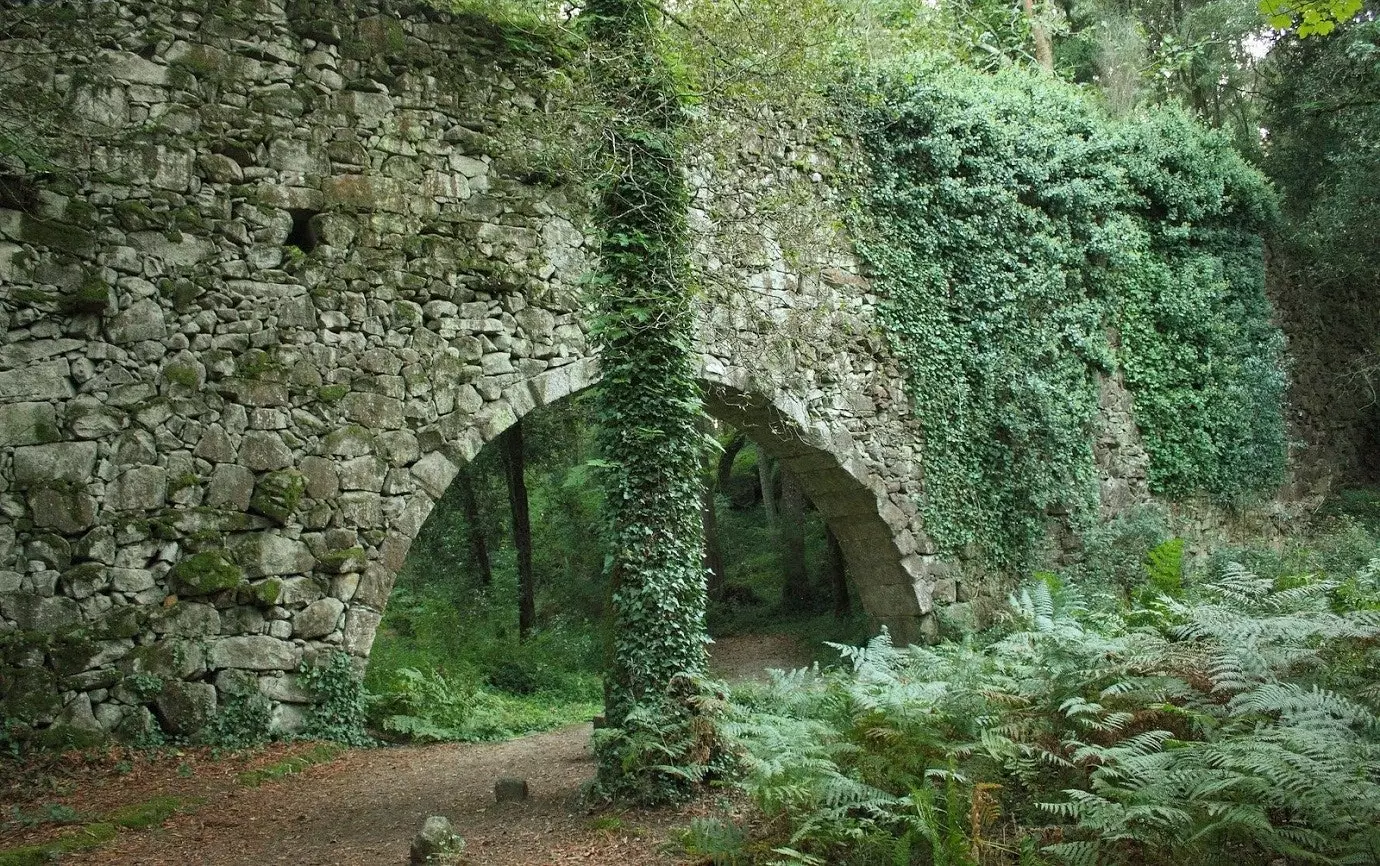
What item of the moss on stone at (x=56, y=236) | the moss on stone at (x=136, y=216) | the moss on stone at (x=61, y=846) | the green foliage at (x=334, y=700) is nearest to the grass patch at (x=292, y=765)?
the green foliage at (x=334, y=700)

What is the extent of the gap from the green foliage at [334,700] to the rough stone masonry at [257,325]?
0.09 m

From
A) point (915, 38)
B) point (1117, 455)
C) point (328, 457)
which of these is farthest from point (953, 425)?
point (328, 457)

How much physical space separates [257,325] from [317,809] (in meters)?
3.36

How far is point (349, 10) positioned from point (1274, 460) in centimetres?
1223

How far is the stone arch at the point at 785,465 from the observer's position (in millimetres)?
7496

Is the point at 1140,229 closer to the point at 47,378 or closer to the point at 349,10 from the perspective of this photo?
the point at 349,10

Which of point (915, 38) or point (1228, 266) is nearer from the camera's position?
point (915, 38)

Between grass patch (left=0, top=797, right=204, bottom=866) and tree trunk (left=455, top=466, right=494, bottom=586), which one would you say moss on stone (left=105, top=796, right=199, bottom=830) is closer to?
grass patch (left=0, top=797, right=204, bottom=866)

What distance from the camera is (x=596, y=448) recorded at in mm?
5844

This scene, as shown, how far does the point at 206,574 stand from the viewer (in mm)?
6648

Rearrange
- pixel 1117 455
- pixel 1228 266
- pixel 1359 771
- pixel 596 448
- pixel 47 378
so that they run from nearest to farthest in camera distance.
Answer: pixel 1359 771 → pixel 596 448 → pixel 47 378 → pixel 1117 455 → pixel 1228 266

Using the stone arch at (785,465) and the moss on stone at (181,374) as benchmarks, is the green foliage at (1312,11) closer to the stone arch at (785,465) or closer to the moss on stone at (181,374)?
the stone arch at (785,465)

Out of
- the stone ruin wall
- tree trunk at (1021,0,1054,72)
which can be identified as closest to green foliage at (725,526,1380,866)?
the stone ruin wall

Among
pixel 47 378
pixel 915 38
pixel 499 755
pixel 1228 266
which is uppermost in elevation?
pixel 915 38
